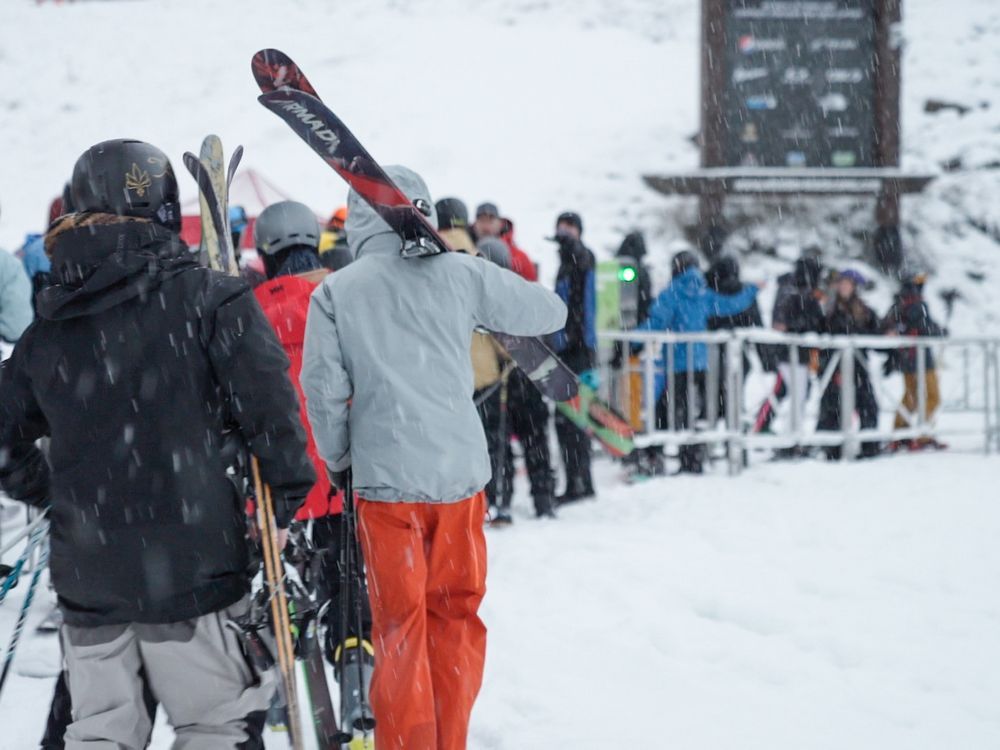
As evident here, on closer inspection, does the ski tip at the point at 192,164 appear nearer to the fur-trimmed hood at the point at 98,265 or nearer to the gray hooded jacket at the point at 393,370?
the gray hooded jacket at the point at 393,370

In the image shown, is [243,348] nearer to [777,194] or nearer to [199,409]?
[199,409]

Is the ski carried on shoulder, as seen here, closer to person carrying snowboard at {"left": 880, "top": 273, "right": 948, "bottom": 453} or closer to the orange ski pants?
the orange ski pants

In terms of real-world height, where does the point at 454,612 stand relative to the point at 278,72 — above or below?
below

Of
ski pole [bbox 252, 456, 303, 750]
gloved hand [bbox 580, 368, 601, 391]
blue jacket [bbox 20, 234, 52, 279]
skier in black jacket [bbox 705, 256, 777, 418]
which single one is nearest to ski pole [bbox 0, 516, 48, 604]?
ski pole [bbox 252, 456, 303, 750]

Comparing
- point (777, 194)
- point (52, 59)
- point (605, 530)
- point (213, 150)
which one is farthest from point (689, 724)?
point (52, 59)

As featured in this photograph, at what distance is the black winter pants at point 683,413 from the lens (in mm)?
8867

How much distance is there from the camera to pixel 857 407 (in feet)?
32.6

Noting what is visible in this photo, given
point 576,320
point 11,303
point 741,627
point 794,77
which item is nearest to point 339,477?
point 741,627

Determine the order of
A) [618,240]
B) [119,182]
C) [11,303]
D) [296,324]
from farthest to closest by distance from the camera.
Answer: [618,240], [11,303], [296,324], [119,182]

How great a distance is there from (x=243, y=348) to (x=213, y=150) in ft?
3.41

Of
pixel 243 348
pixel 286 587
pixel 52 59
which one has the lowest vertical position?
pixel 286 587

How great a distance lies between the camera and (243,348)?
2346 millimetres

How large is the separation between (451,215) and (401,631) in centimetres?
335

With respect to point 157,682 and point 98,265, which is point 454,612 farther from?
point 98,265
